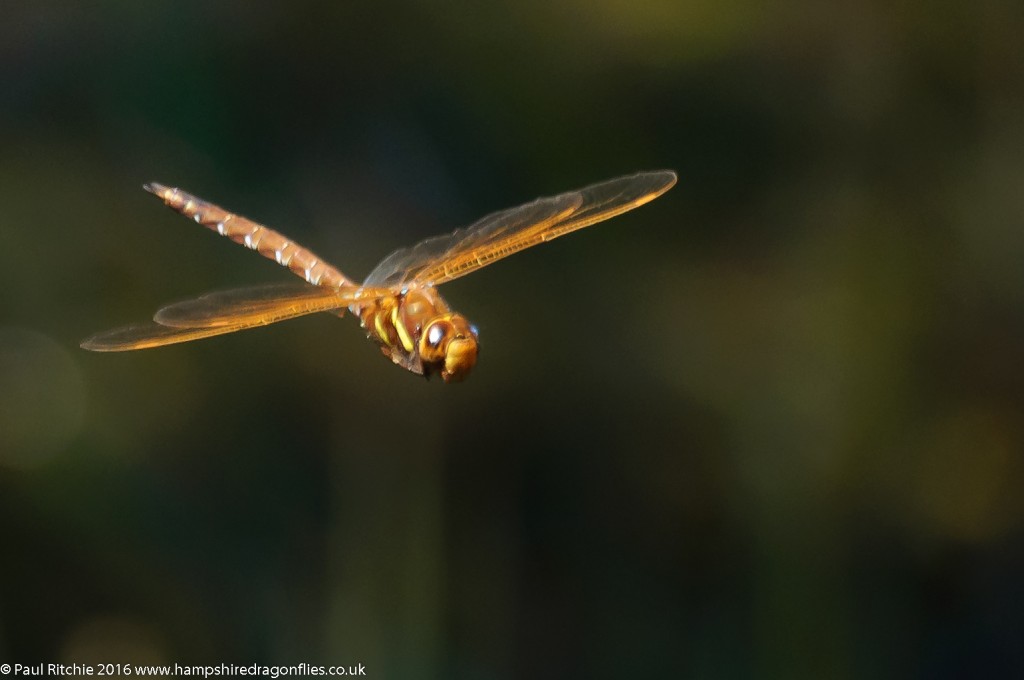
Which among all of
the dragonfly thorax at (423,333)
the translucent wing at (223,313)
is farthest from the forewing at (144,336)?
the dragonfly thorax at (423,333)

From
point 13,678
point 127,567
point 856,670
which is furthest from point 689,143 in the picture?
point 13,678

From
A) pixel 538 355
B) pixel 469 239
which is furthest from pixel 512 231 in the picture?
pixel 538 355

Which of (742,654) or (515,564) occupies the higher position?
(515,564)

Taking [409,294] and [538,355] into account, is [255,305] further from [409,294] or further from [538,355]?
[538,355]

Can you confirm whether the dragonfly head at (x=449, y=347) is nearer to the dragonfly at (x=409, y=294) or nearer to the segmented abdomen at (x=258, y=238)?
the dragonfly at (x=409, y=294)

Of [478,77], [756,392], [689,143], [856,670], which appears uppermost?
[478,77]

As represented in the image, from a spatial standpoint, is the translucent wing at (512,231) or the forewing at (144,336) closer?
the forewing at (144,336)

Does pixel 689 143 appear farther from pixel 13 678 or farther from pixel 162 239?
pixel 13 678
